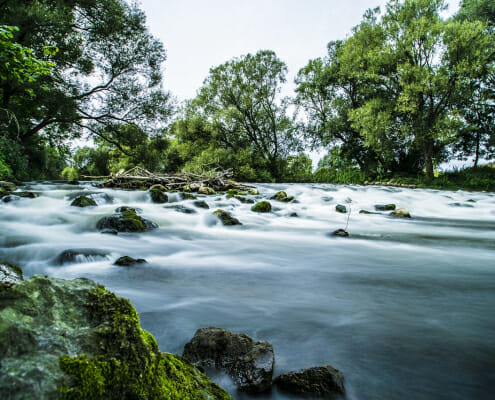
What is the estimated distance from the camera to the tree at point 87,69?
12.6 metres

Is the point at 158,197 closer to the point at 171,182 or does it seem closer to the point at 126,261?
the point at 171,182

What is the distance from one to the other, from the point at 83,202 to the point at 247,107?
19.6 metres

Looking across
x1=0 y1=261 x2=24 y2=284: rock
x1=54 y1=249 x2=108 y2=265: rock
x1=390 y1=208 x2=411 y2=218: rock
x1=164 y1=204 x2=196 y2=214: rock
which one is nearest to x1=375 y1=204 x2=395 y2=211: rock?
x1=390 y1=208 x2=411 y2=218: rock

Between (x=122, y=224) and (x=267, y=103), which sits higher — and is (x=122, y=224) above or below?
below

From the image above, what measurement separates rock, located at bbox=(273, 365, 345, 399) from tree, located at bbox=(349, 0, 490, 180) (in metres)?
21.5

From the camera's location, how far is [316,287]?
10.9 ft

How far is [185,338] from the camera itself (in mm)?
2230

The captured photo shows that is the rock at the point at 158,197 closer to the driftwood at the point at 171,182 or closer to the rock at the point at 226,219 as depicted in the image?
the driftwood at the point at 171,182

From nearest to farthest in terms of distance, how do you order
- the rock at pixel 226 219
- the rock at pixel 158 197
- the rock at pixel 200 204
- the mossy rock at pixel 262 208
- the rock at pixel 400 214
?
the rock at pixel 226 219 → the rock at pixel 200 204 → the mossy rock at pixel 262 208 → the rock at pixel 400 214 → the rock at pixel 158 197

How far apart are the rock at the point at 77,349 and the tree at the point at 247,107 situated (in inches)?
956

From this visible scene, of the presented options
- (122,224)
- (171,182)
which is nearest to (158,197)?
(171,182)

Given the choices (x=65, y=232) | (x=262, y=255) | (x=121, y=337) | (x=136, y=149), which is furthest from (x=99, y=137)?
(x=121, y=337)

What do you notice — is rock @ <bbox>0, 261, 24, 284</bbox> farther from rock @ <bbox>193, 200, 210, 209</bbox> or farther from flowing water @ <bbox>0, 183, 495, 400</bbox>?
rock @ <bbox>193, 200, 210, 209</bbox>

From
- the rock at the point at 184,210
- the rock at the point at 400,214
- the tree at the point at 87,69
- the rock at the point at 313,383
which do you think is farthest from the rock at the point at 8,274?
the tree at the point at 87,69
